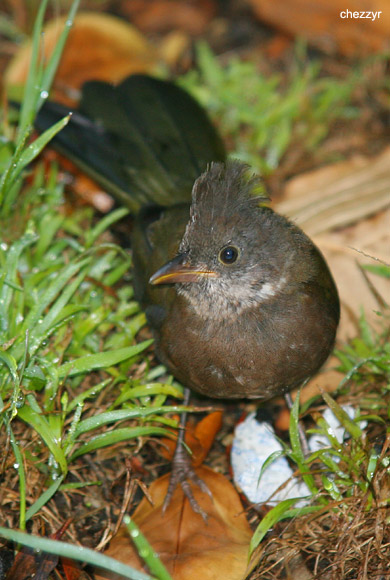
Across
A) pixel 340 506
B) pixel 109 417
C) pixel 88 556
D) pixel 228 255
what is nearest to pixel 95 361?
pixel 109 417

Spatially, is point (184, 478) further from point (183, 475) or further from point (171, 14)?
point (171, 14)

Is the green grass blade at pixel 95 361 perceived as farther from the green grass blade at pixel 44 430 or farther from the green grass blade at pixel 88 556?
the green grass blade at pixel 88 556

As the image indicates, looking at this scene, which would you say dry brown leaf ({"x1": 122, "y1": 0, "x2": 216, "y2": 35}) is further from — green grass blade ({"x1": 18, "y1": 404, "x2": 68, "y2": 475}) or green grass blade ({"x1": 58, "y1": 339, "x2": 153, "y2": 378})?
green grass blade ({"x1": 18, "y1": 404, "x2": 68, "y2": 475})

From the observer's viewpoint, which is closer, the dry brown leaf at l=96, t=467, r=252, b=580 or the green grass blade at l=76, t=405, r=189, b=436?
the dry brown leaf at l=96, t=467, r=252, b=580

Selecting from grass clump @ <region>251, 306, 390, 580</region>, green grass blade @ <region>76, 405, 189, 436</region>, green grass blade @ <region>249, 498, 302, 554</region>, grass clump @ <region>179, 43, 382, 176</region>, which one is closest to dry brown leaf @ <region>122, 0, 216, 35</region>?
grass clump @ <region>179, 43, 382, 176</region>

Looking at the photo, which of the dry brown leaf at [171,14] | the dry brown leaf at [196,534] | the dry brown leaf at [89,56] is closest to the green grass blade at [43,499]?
the dry brown leaf at [196,534]

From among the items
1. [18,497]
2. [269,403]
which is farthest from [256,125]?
[18,497]
